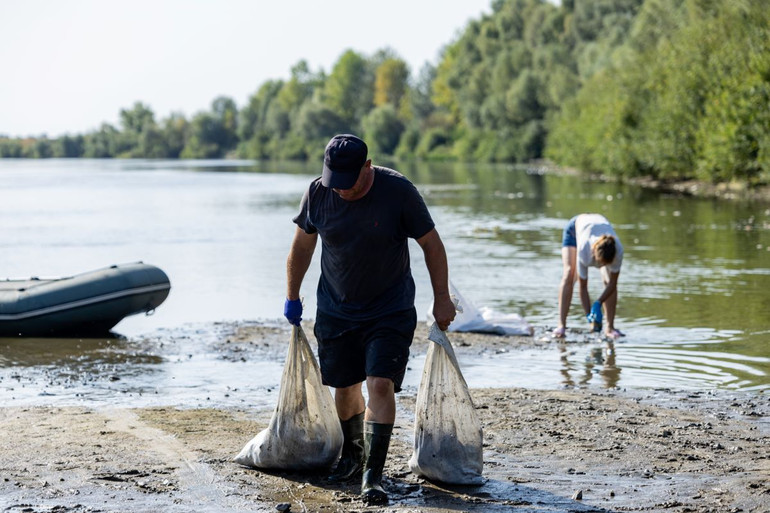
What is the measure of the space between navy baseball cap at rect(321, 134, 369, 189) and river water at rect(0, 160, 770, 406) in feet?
11.7

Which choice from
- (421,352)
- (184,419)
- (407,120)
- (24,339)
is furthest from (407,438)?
(407,120)

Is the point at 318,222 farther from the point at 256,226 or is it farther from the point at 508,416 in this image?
the point at 256,226

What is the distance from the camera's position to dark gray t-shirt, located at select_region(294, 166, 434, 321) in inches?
250

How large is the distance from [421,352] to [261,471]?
5.08 meters

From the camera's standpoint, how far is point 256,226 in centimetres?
3434

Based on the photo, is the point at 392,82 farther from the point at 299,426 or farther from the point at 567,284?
the point at 299,426

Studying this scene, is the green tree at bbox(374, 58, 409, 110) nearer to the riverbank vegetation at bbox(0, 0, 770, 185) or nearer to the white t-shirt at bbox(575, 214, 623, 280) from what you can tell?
the riverbank vegetation at bbox(0, 0, 770, 185)

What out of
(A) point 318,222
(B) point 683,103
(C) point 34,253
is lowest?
(C) point 34,253

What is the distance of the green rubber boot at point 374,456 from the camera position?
6.21m

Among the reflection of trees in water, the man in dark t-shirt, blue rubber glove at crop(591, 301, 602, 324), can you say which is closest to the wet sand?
the man in dark t-shirt

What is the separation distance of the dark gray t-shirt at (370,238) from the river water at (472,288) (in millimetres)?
3061

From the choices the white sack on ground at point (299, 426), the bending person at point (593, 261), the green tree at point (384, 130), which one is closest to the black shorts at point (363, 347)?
the white sack on ground at point (299, 426)

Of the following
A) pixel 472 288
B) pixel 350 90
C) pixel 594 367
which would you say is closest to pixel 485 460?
pixel 594 367

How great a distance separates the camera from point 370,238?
6.35 m
